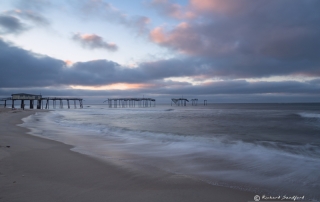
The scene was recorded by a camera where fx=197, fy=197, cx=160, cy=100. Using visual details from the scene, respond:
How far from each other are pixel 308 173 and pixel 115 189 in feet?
17.6

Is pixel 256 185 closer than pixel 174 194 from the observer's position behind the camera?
No

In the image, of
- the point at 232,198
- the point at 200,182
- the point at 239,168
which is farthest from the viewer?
the point at 239,168

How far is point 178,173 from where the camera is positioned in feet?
17.1

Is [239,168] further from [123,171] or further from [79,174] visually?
[79,174]

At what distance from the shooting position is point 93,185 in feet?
13.5

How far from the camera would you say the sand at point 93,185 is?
3.58m

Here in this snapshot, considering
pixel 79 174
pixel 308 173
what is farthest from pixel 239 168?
pixel 79 174

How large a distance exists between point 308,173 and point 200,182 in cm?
346

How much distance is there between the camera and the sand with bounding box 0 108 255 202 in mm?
3578

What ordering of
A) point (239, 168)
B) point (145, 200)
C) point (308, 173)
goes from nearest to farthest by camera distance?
point (145, 200) < point (308, 173) < point (239, 168)

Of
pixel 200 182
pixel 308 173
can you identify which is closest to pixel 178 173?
pixel 200 182

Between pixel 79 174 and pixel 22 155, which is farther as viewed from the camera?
pixel 22 155

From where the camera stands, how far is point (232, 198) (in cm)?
381

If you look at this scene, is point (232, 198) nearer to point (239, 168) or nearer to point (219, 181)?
point (219, 181)
